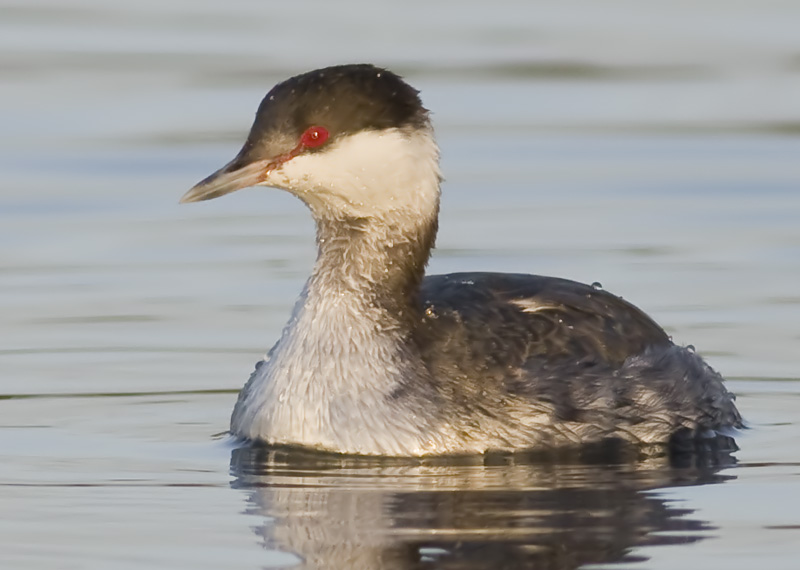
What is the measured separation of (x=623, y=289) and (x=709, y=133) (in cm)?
577

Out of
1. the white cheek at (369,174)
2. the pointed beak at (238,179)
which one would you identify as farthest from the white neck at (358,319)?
the pointed beak at (238,179)

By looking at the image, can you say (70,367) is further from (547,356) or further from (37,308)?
(547,356)

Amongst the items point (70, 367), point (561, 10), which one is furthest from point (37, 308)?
point (561, 10)

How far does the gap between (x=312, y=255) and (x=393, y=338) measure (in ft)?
15.9

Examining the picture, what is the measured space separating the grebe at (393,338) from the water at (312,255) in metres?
0.26

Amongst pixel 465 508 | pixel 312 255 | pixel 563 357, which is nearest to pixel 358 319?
pixel 563 357

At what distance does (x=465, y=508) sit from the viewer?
→ 11523 mm

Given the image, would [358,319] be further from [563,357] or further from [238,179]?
[563,357]

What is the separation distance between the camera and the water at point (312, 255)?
36.6ft

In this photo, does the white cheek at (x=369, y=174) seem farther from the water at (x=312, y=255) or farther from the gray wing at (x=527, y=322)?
the water at (x=312, y=255)

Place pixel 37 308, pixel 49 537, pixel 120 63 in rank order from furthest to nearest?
pixel 120 63 → pixel 37 308 → pixel 49 537

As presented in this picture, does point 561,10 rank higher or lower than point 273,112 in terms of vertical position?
higher

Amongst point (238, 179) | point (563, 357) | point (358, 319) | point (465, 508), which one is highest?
point (238, 179)

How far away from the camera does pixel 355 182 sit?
13.0 meters
